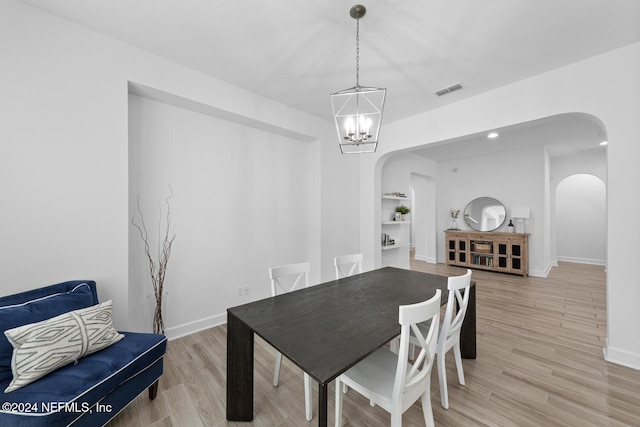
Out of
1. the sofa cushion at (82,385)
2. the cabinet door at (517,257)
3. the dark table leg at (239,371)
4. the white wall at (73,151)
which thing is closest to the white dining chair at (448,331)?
the dark table leg at (239,371)

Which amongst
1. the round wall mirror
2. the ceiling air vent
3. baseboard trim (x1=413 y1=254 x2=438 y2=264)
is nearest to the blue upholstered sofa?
the ceiling air vent

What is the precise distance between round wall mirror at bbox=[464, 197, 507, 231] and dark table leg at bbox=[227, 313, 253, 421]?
6258 millimetres

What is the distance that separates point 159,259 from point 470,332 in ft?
10.7

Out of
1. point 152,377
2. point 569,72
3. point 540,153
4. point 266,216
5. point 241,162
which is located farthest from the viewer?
point 540,153

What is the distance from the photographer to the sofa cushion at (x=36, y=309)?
4.48 ft

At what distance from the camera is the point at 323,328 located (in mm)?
1418

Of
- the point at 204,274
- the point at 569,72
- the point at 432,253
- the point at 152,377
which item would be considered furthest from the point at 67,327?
the point at 432,253

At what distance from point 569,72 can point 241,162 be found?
3.73 meters

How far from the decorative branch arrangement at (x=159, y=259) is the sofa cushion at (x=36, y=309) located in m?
0.72

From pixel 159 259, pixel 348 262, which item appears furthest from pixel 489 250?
pixel 159 259

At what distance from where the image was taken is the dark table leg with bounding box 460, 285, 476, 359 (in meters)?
2.27

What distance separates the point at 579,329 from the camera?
284 cm

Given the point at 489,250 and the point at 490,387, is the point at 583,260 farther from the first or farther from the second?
the point at 490,387

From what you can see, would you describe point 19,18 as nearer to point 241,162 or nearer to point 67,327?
point 241,162
